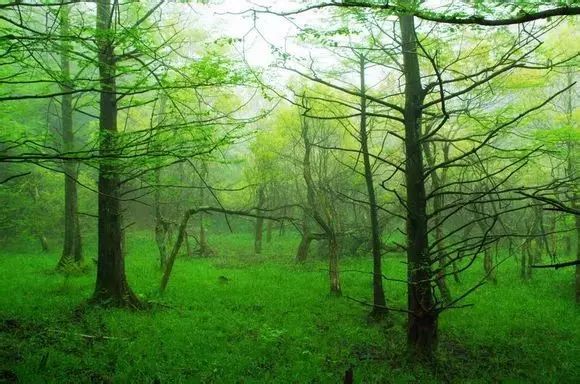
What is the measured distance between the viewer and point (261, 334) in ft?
27.3

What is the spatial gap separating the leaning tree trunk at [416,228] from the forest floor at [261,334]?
0.45 m

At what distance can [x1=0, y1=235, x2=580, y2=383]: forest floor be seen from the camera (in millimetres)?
6375

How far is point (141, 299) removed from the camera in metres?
10.1

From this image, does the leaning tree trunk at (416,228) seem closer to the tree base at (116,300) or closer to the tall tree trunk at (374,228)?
the tall tree trunk at (374,228)

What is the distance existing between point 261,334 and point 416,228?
12.8ft

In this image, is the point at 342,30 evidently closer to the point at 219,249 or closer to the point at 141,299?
the point at 141,299

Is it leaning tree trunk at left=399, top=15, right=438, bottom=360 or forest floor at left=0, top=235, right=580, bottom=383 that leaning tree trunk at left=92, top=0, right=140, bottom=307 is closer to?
forest floor at left=0, top=235, right=580, bottom=383

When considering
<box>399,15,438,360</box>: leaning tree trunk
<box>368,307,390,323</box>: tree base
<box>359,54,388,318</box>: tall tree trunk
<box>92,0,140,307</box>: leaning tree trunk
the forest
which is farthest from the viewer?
<box>368,307,390,323</box>: tree base

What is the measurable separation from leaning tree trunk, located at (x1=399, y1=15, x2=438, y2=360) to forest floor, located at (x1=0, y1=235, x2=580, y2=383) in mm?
447

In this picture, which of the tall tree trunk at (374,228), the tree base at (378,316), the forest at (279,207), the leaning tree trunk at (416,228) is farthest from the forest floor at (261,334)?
the tall tree trunk at (374,228)

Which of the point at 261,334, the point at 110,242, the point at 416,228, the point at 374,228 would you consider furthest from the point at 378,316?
the point at 110,242

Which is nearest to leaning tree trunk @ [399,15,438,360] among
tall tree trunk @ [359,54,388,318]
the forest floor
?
the forest floor

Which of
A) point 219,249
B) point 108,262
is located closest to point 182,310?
point 108,262

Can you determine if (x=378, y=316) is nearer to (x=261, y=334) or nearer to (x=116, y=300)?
(x=261, y=334)
